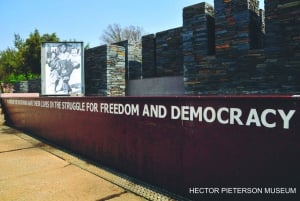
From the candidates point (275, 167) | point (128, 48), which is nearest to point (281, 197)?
point (275, 167)

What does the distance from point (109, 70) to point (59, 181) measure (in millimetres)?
6359

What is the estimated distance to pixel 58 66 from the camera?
11.3m

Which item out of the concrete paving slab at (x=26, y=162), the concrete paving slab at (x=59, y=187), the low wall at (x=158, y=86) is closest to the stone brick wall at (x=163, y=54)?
the low wall at (x=158, y=86)

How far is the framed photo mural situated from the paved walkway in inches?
231

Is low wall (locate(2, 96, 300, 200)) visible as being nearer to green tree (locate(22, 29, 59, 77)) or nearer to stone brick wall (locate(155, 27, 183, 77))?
stone brick wall (locate(155, 27, 183, 77))

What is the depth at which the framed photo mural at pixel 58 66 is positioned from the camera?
11062 millimetres

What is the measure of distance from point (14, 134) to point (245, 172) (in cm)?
725

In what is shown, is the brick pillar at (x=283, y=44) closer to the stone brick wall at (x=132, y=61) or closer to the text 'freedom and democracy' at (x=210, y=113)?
the text 'freedom and democracy' at (x=210, y=113)

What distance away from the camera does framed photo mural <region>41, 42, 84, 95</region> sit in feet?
36.3

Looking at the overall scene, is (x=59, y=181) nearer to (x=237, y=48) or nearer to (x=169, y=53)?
(x=237, y=48)

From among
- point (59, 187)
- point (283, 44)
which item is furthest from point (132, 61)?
point (59, 187)

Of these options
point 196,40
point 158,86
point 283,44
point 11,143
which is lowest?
point 11,143

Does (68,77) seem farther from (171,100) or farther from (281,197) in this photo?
(281,197)

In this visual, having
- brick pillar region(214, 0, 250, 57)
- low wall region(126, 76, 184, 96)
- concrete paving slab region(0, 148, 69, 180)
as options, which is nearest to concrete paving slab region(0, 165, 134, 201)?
concrete paving slab region(0, 148, 69, 180)
